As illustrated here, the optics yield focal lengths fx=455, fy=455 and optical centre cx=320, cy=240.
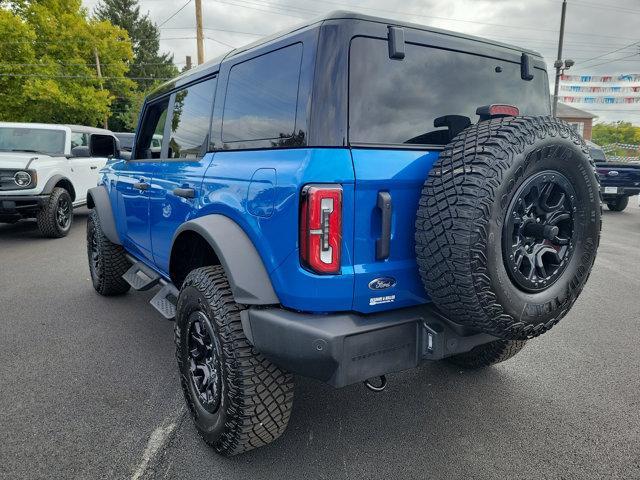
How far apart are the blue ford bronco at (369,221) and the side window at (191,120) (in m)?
0.40

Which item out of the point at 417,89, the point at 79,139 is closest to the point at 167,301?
the point at 417,89

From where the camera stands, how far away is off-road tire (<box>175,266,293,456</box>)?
6.76ft

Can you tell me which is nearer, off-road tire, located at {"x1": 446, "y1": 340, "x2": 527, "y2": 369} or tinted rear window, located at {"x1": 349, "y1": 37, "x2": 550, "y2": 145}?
tinted rear window, located at {"x1": 349, "y1": 37, "x2": 550, "y2": 145}

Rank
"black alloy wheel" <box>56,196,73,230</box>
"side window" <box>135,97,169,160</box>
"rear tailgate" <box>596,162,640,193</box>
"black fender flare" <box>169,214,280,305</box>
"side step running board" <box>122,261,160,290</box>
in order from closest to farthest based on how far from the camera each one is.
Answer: "black fender flare" <box>169,214,280,305</box> → "side step running board" <box>122,261,160,290</box> → "side window" <box>135,97,169,160</box> → "black alloy wheel" <box>56,196,73,230</box> → "rear tailgate" <box>596,162,640,193</box>

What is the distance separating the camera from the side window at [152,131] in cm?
367

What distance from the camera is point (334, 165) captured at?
184cm

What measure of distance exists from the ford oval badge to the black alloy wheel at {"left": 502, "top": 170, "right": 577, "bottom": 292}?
48 cm

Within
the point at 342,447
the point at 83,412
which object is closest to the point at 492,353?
the point at 342,447

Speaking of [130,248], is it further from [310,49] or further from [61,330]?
[310,49]

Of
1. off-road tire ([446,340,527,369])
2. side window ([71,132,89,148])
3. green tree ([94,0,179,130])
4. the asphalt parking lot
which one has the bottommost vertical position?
the asphalt parking lot

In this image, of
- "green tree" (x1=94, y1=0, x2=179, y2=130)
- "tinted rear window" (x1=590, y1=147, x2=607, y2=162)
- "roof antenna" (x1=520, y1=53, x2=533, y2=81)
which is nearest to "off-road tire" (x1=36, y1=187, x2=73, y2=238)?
"roof antenna" (x1=520, y1=53, x2=533, y2=81)

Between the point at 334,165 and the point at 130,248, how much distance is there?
293cm

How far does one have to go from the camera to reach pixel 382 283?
1.97 meters

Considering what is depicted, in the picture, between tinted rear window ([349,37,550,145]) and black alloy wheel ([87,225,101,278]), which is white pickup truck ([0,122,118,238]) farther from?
tinted rear window ([349,37,550,145])
